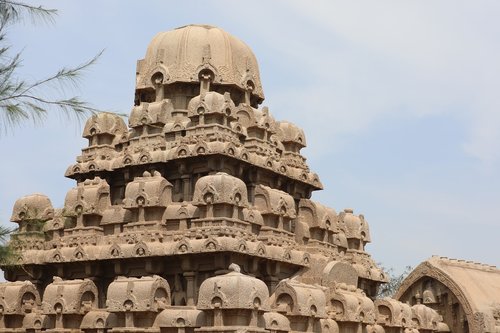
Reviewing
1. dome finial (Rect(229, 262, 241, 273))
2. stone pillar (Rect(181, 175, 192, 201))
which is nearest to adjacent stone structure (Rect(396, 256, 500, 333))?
stone pillar (Rect(181, 175, 192, 201))

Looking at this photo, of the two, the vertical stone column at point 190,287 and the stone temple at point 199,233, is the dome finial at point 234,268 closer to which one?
the stone temple at point 199,233

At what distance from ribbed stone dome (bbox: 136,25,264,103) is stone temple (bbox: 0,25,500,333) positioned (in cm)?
6

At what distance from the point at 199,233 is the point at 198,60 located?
8778mm

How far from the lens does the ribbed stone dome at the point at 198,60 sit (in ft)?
105

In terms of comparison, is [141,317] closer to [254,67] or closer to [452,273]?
[254,67]

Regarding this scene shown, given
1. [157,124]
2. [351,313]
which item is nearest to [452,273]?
[351,313]

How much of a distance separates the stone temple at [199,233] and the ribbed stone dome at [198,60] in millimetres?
62

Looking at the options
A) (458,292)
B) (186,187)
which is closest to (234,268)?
(186,187)

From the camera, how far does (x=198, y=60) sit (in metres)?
32.3

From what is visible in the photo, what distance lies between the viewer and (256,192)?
29.5 metres

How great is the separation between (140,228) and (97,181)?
12.4ft

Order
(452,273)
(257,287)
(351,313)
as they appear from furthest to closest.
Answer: (452,273), (351,313), (257,287)

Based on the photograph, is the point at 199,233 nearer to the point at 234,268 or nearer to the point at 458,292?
the point at 234,268

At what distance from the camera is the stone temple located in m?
25.6
